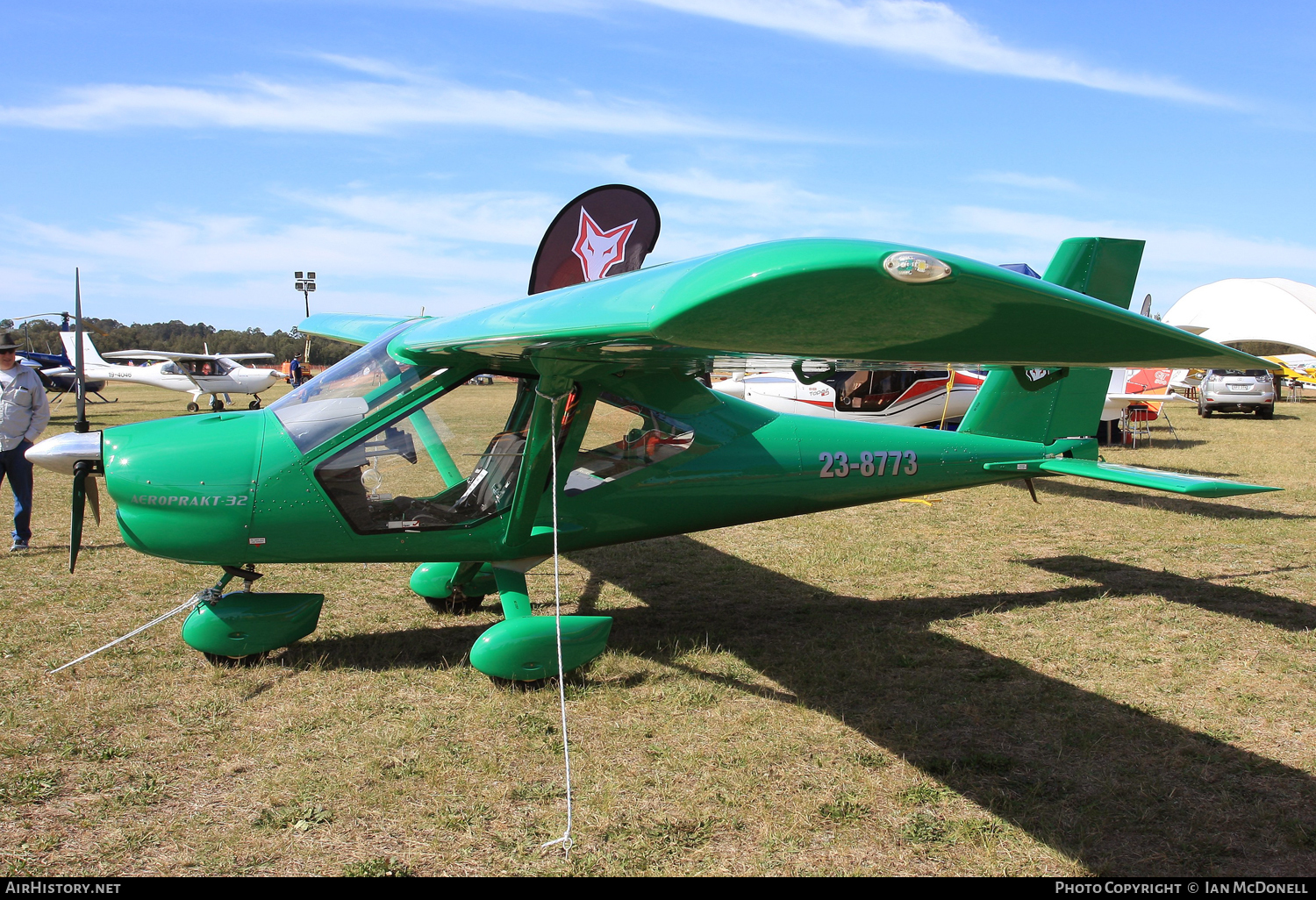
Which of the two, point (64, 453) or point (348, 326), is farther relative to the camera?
point (348, 326)

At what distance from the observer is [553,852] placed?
10.1 feet

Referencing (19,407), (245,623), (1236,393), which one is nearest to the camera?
(245,623)

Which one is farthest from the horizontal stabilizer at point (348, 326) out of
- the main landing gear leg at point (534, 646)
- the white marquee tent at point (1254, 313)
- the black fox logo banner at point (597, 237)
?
the white marquee tent at point (1254, 313)

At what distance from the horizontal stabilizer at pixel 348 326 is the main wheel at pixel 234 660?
128 inches

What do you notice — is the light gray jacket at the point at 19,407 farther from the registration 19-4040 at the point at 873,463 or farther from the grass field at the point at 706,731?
the registration 19-4040 at the point at 873,463

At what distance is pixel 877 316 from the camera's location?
234cm

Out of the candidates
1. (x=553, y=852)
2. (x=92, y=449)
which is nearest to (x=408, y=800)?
(x=553, y=852)

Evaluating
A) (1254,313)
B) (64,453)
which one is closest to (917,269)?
(64,453)

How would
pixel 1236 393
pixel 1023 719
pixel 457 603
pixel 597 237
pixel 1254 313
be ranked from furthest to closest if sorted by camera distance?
pixel 1254 313, pixel 1236 393, pixel 597 237, pixel 457 603, pixel 1023 719

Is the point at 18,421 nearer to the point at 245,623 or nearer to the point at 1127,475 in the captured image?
the point at 245,623

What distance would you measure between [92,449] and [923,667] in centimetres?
480

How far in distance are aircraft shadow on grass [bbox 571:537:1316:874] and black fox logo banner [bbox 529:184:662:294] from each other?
11.8ft

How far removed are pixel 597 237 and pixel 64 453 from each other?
18.8ft
